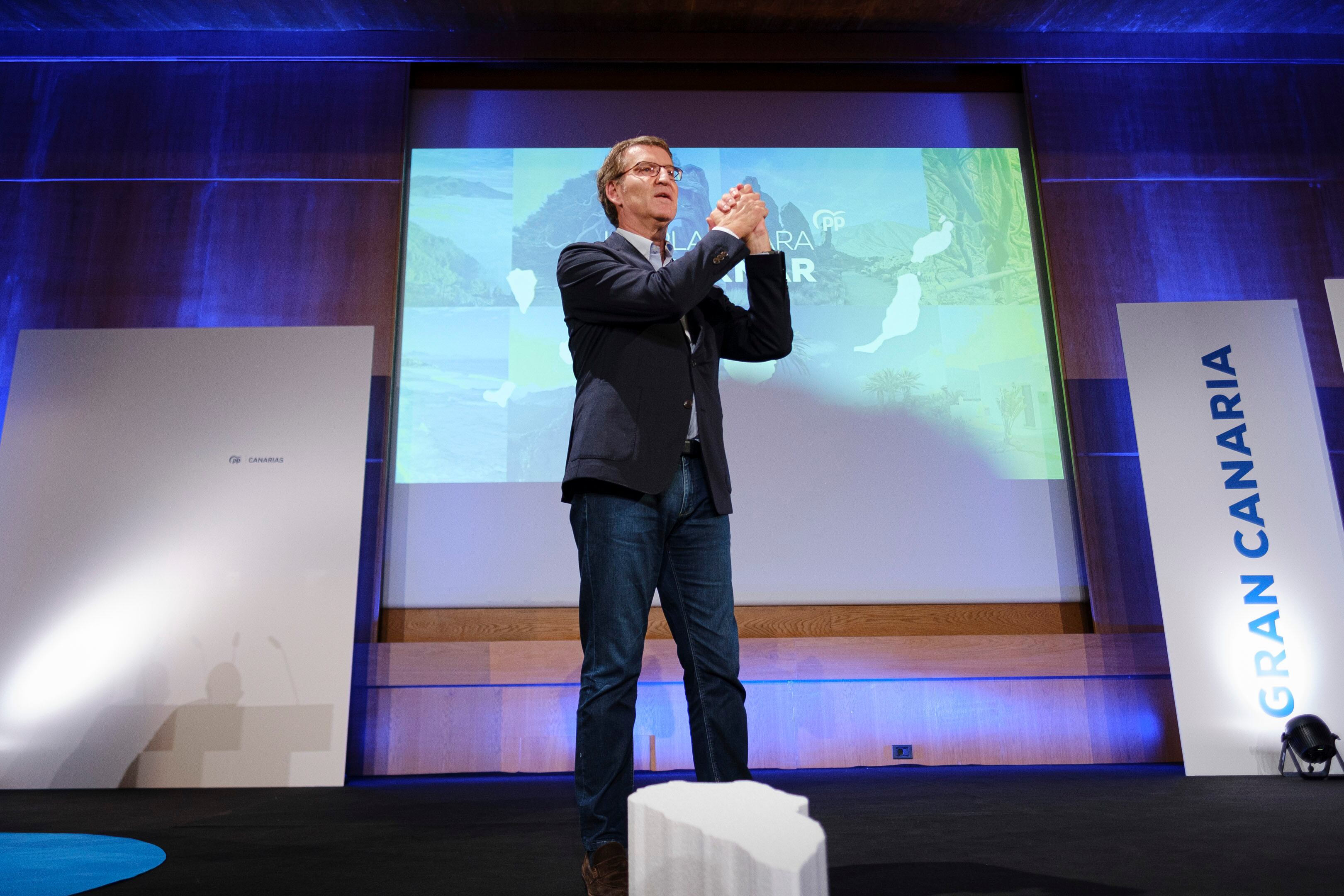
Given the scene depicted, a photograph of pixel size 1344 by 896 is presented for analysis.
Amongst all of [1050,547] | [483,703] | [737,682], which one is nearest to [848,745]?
[1050,547]

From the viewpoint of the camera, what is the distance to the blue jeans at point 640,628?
4.51 feet

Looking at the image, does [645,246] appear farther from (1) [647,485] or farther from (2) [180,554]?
(2) [180,554]

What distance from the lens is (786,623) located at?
328 centimetres

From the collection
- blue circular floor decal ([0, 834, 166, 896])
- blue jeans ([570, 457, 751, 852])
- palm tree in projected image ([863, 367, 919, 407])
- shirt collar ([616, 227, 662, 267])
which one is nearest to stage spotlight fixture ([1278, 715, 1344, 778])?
palm tree in projected image ([863, 367, 919, 407])

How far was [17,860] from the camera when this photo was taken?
5.44 feet

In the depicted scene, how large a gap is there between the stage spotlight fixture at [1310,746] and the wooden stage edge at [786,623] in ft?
2.49

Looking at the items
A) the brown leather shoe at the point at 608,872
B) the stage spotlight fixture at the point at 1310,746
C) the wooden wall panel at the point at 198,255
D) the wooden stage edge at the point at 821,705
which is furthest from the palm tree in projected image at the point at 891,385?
the brown leather shoe at the point at 608,872

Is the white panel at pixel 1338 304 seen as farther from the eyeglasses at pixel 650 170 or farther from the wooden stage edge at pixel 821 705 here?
the eyeglasses at pixel 650 170

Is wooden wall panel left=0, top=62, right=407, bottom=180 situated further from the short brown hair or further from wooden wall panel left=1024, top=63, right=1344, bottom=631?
wooden wall panel left=1024, top=63, right=1344, bottom=631

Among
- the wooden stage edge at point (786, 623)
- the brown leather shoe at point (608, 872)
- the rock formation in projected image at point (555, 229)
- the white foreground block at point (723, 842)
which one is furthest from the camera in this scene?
the rock formation in projected image at point (555, 229)

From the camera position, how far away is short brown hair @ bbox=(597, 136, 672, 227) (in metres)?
1.63

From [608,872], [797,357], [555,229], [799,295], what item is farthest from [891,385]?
[608,872]

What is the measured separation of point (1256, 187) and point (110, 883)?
433 cm

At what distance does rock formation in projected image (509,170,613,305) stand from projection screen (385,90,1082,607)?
10 millimetres
